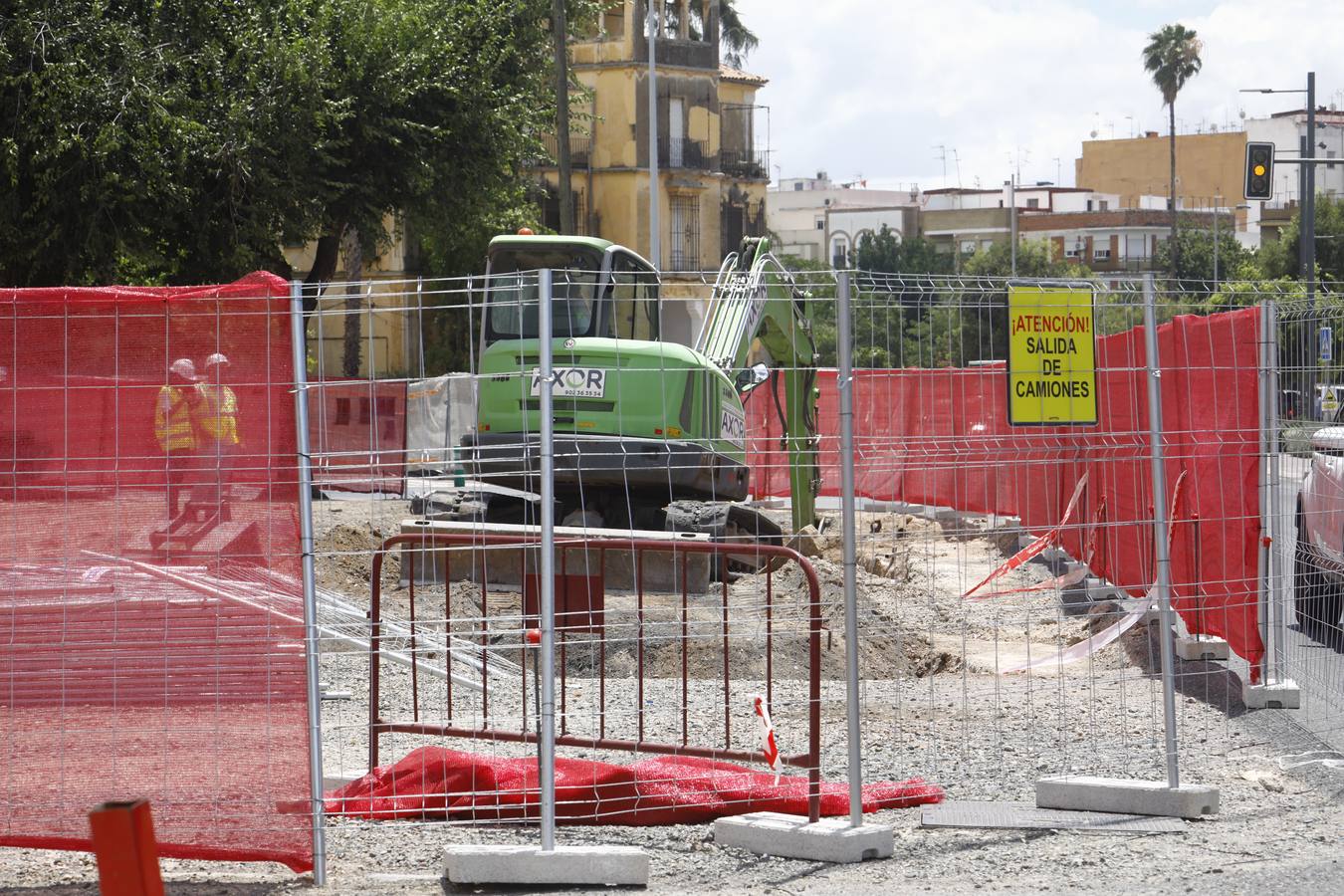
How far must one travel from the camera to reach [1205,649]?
400 inches

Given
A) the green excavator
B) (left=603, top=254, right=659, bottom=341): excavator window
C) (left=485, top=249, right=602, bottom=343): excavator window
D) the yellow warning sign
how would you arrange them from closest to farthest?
1. the yellow warning sign
2. the green excavator
3. (left=485, top=249, right=602, bottom=343): excavator window
4. (left=603, top=254, right=659, bottom=341): excavator window

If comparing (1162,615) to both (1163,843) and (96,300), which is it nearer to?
(1163,843)

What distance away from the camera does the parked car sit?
9.41m

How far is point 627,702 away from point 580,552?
1.00 meters

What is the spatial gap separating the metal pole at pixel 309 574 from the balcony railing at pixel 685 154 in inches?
2175

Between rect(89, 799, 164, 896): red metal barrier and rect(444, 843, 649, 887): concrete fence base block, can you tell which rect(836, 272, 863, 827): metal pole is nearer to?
rect(444, 843, 649, 887): concrete fence base block

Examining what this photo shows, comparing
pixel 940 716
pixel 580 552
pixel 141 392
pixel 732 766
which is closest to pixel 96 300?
pixel 141 392

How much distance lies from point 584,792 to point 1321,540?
6.00m

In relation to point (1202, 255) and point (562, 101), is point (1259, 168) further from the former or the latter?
point (1202, 255)

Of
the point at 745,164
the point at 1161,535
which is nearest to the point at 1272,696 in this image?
the point at 1161,535

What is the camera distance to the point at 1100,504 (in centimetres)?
1212

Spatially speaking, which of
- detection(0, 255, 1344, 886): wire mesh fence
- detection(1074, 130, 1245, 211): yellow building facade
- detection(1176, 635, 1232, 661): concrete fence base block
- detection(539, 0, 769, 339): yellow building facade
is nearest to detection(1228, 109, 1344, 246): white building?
detection(1074, 130, 1245, 211): yellow building facade

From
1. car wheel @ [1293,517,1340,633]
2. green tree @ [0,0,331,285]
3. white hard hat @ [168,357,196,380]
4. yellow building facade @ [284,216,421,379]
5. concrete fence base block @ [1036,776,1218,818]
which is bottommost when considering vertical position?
concrete fence base block @ [1036,776,1218,818]

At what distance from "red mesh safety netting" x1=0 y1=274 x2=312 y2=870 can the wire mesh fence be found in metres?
0.02
